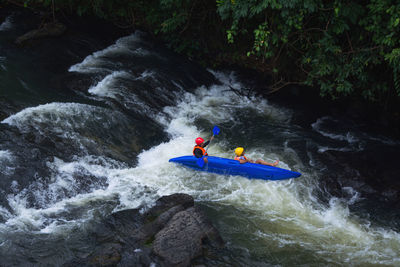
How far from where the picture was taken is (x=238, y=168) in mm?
6289

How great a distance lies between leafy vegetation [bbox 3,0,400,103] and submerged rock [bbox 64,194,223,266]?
3.24 metres

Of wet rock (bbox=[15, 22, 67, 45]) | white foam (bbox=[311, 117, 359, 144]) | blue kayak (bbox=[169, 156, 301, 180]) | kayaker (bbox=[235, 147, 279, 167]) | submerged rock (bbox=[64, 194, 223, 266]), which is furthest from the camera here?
wet rock (bbox=[15, 22, 67, 45])

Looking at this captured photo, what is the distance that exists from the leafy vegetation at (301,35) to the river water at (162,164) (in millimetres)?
1015

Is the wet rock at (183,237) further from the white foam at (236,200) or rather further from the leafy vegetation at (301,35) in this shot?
the leafy vegetation at (301,35)

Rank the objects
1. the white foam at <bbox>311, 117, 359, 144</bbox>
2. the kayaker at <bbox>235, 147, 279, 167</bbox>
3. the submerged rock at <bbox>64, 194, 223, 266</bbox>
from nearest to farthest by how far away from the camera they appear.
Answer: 1. the submerged rock at <bbox>64, 194, 223, 266</bbox>
2. the kayaker at <bbox>235, 147, 279, 167</bbox>
3. the white foam at <bbox>311, 117, 359, 144</bbox>

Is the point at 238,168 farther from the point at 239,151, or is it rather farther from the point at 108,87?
the point at 108,87

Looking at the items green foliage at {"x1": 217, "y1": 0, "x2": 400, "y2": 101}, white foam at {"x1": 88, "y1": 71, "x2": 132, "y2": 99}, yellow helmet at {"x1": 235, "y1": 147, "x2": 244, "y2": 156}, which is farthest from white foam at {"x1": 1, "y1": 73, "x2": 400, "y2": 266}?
green foliage at {"x1": 217, "y1": 0, "x2": 400, "y2": 101}

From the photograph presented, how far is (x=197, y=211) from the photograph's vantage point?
498cm

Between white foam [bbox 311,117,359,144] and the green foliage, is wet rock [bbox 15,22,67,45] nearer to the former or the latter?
the green foliage

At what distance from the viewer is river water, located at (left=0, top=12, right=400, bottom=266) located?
489cm

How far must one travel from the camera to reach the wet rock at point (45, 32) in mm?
9246

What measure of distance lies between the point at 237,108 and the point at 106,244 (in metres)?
4.97

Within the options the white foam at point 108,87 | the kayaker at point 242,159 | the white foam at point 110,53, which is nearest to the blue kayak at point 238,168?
the kayaker at point 242,159

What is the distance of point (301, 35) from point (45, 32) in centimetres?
640
